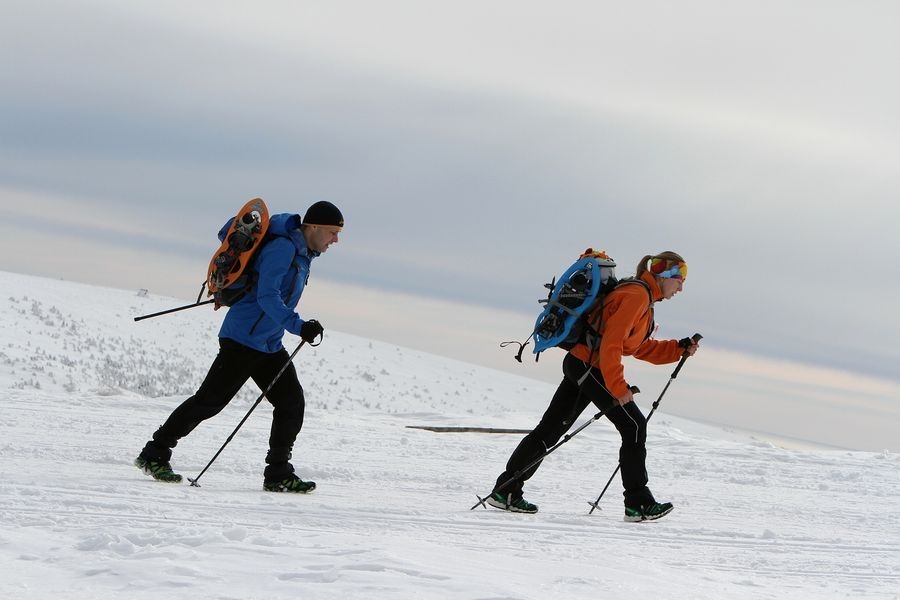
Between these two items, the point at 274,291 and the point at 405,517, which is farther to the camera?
the point at 274,291

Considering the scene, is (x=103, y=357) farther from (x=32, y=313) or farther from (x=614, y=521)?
(x=614, y=521)

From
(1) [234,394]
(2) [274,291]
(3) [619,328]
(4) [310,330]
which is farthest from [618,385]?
(1) [234,394]

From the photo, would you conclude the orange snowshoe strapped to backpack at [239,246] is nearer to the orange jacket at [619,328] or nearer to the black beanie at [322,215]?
the black beanie at [322,215]

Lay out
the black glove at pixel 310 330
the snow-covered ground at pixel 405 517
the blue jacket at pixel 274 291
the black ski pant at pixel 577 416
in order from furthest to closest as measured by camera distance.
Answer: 1. the black ski pant at pixel 577 416
2. the blue jacket at pixel 274 291
3. the black glove at pixel 310 330
4. the snow-covered ground at pixel 405 517

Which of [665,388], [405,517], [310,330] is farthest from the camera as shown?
[665,388]

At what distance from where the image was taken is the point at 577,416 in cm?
664

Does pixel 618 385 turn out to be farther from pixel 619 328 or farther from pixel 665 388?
pixel 665 388

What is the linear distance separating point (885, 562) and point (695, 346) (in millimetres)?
1995

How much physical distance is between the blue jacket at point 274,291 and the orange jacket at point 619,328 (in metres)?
2.04

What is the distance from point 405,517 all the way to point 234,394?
1.57m

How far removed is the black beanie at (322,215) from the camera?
21.0 feet

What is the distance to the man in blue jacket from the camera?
6359 millimetres

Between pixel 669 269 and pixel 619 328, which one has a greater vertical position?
pixel 669 269

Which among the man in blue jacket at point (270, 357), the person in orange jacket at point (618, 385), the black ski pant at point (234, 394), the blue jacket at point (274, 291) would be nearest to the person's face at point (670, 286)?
the person in orange jacket at point (618, 385)
